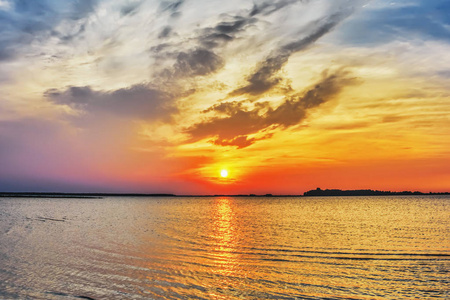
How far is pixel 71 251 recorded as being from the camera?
33.2 metres

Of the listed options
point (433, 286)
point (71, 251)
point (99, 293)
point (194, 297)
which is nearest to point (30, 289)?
point (99, 293)

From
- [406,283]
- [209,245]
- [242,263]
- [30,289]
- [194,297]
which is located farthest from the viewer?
[209,245]

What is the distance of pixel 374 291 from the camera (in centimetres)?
1966

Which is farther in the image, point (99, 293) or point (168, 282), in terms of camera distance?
point (168, 282)

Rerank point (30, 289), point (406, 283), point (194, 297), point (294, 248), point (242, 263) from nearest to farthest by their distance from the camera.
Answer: point (194, 297)
point (30, 289)
point (406, 283)
point (242, 263)
point (294, 248)

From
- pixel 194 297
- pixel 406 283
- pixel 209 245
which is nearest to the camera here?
pixel 194 297

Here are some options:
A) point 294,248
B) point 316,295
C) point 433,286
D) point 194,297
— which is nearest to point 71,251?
point 194,297

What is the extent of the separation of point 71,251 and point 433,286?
30.2 metres

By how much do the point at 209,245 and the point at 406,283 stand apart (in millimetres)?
21548

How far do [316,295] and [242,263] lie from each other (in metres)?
10.2

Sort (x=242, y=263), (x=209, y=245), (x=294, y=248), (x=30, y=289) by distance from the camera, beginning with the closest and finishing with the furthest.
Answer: (x=30, y=289) < (x=242, y=263) < (x=294, y=248) < (x=209, y=245)

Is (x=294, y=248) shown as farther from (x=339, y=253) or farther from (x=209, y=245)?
(x=209, y=245)

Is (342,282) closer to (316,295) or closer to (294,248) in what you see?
(316,295)

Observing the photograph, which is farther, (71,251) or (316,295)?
(71,251)
